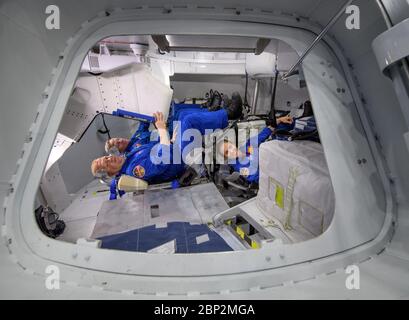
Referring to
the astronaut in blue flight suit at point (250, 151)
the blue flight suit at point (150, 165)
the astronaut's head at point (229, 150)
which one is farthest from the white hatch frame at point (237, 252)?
the blue flight suit at point (150, 165)

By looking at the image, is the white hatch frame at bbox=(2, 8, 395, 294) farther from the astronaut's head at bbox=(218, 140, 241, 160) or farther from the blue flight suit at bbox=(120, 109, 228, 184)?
the blue flight suit at bbox=(120, 109, 228, 184)

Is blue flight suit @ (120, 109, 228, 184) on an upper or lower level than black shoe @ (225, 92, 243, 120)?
lower

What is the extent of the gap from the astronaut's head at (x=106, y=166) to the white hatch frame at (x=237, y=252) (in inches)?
73.0

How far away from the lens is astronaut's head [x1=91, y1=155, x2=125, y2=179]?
107 inches

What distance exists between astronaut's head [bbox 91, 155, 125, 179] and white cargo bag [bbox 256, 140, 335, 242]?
1971mm

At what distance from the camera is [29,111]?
976 millimetres

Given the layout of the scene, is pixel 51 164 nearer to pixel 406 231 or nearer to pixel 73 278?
pixel 73 278

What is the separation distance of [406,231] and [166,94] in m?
2.40

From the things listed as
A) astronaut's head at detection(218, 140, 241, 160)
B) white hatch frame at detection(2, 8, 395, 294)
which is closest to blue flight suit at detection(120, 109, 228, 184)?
astronaut's head at detection(218, 140, 241, 160)

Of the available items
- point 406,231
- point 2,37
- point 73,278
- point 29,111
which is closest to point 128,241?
point 73,278

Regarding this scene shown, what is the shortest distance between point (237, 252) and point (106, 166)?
2.37 m

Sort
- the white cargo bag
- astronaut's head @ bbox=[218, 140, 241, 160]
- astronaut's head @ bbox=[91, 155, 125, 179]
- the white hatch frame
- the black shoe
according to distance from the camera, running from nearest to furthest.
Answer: the white hatch frame < the white cargo bag < astronaut's head @ bbox=[218, 140, 241, 160] < astronaut's head @ bbox=[91, 155, 125, 179] < the black shoe

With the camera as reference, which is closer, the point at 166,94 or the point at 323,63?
the point at 323,63
